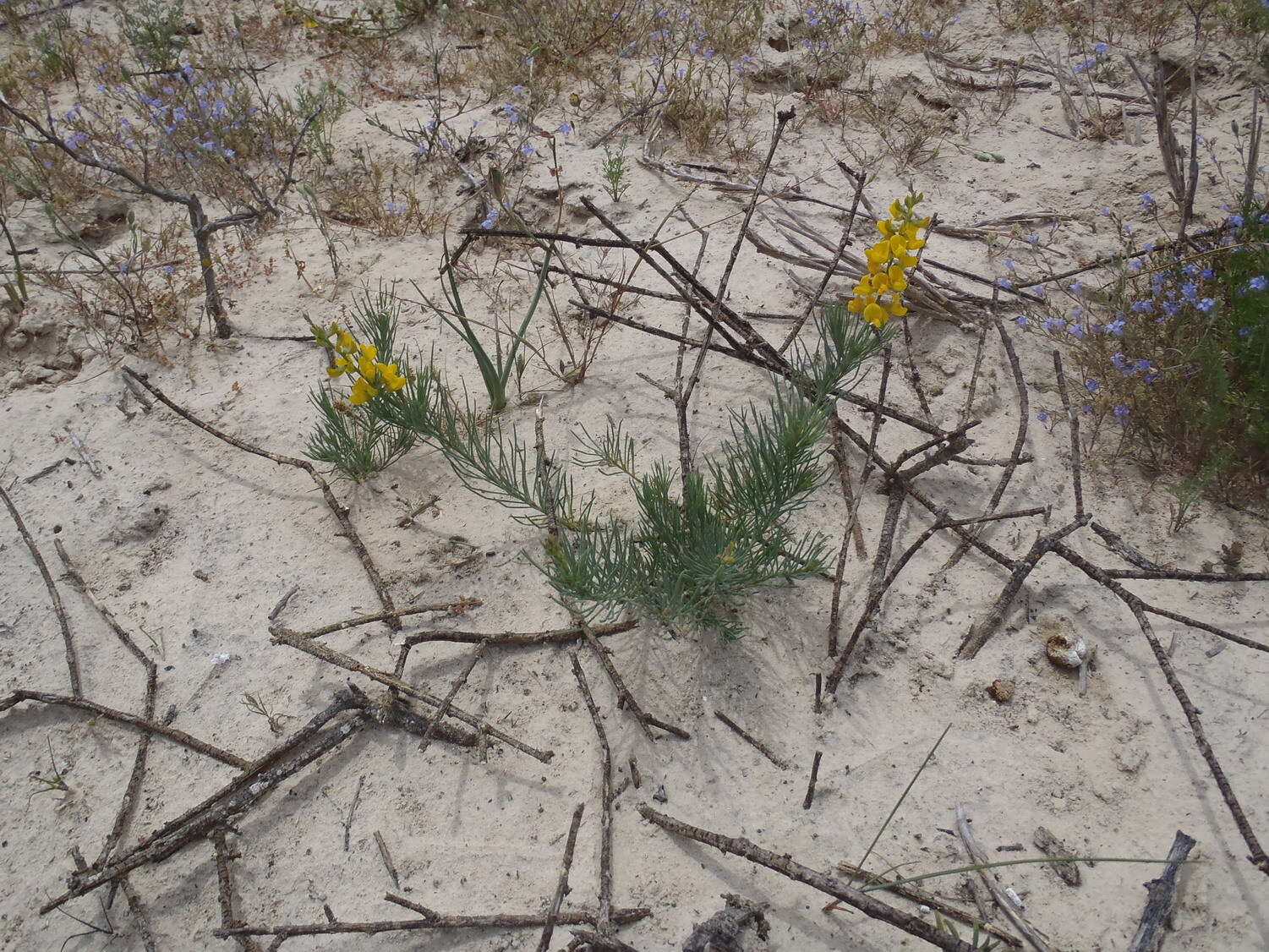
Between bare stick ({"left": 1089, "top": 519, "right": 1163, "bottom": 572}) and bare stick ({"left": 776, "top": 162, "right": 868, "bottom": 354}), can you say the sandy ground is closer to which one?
bare stick ({"left": 1089, "top": 519, "right": 1163, "bottom": 572})

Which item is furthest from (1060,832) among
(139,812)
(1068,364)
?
(139,812)

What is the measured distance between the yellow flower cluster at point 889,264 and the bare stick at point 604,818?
1.17m

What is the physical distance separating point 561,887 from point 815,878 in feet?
1.74

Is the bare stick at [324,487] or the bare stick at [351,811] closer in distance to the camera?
the bare stick at [351,811]

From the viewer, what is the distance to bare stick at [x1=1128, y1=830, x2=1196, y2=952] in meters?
1.58

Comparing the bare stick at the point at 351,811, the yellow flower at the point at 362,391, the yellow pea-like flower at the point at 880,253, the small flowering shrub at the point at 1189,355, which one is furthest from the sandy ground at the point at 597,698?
the yellow pea-like flower at the point at 880,253

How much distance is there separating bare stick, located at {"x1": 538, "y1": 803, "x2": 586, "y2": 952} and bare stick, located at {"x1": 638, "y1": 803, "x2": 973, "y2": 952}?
0.16 metres

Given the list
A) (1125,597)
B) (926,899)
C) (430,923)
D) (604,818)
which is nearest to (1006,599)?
(1125,597)

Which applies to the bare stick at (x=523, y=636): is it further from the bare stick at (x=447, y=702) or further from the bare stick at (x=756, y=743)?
the bare stick at (x=756, y=743)

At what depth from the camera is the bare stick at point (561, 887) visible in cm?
160

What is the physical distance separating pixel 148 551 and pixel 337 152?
2635mm

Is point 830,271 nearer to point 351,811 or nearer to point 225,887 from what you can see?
point 351,811

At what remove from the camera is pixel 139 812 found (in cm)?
198

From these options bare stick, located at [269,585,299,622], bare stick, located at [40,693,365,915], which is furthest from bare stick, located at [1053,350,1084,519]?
bare stick, located at [269,585,299,622]
